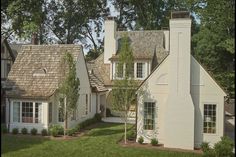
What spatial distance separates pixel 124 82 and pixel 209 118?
525cm

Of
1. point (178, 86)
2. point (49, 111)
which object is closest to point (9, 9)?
point (178, 86)

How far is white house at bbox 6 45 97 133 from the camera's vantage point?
22547 mm

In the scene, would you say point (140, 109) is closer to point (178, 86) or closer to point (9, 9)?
point (178, 86)

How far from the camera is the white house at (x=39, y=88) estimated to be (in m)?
22.5

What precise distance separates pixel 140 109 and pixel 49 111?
21.9 feet

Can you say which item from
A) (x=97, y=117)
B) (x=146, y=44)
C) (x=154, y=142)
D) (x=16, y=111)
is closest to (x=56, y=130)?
(x=16, y=111)

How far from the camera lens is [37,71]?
2467 cm

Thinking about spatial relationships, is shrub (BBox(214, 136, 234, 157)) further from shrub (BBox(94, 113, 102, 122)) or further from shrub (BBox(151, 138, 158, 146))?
shrub (BBox(94, 113, 102, 122))

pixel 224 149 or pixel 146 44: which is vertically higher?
pixel 146 44

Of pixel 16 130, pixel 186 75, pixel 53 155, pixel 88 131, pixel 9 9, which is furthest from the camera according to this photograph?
pixel 88 131

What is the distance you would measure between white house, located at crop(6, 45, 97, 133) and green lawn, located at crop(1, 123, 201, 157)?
81.4 inches

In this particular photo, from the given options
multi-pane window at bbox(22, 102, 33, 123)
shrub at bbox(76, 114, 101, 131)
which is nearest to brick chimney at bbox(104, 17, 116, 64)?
shrub at bbox(76, 114, 101, 131)

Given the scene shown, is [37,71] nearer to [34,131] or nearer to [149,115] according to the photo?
[34,131]

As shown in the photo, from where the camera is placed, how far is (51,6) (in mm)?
48344
